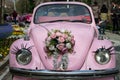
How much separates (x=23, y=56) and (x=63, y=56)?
72 centimetres

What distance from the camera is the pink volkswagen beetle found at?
660cm

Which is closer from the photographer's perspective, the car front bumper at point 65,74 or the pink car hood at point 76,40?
the car front bumper at point 65,74

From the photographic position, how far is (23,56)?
6863 millimetres

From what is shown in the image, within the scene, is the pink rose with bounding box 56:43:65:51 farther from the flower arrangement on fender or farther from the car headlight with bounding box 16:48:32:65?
the car headlight with bounding box 16:48:32:65

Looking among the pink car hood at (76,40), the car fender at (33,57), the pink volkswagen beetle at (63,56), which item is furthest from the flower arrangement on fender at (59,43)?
the car fender at (33,57)

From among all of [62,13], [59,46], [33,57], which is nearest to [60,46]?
[59,46]

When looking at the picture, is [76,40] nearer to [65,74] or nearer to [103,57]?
[103,57]

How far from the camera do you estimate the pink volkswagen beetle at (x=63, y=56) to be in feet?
21.6

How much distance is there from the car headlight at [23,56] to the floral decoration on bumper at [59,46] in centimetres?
35

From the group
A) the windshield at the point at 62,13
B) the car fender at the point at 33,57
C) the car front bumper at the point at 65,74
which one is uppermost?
the windshield at the point at 62,13

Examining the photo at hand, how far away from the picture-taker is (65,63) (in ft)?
22.5

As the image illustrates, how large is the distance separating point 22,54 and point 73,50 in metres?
0.93

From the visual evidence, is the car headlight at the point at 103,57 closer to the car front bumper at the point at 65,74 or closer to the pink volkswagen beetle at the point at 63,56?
the pink volkswagen beetle at the point at 63,56

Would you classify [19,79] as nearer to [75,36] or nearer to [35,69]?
[35,69]
